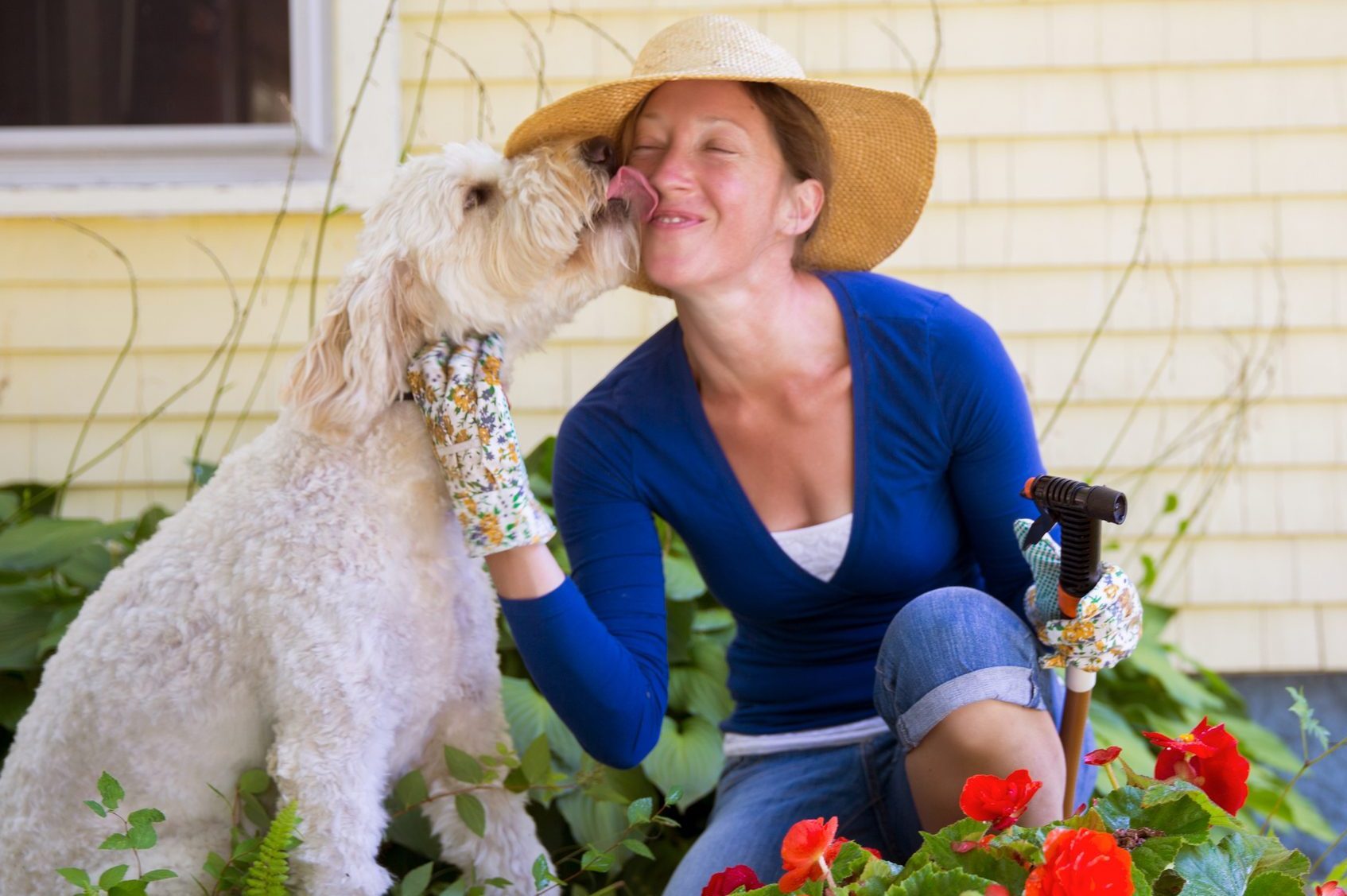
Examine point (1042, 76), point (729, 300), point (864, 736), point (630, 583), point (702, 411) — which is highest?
point (1042, 76)

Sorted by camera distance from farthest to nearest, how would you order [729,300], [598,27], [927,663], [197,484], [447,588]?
[598,27] → [197,484] → [729,300] → [447,588] → [927,663]

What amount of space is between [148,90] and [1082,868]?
393 cm

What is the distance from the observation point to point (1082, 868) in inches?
47.5

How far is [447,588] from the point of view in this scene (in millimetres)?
2213

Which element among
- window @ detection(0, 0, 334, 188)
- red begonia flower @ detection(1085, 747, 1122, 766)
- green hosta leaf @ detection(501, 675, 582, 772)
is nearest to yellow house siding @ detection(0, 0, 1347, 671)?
window @ detection(0, 0, 334, 188)

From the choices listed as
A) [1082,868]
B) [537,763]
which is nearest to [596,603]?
[537,763]

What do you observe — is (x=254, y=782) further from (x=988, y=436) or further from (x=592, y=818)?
(x=988, y=436)

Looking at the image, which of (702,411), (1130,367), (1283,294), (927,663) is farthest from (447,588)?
(1283,294)

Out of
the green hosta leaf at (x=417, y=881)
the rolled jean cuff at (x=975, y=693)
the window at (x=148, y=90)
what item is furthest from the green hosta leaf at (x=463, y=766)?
the window at (x=148, y=90)

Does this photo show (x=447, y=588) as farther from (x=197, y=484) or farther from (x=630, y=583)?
(x=197, y=484)

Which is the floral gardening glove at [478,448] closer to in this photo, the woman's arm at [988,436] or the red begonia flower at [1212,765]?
the woman's arm at [988,436]

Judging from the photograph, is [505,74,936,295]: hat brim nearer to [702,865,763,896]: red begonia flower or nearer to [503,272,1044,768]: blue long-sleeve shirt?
[503,272,1044,768]: blue long-sleeve shirt

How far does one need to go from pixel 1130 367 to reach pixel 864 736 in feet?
7.37

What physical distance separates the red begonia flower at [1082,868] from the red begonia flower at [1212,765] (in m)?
0.37
